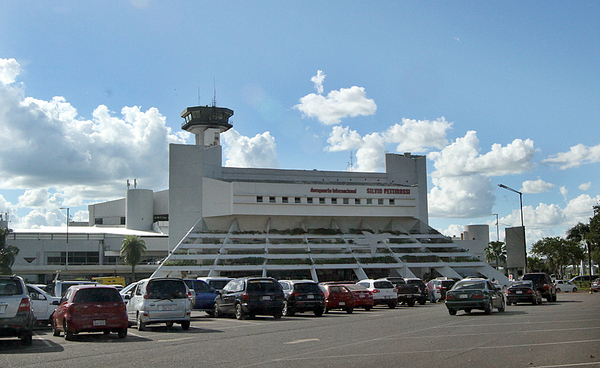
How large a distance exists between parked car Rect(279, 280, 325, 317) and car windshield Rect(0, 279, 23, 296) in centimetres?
1231

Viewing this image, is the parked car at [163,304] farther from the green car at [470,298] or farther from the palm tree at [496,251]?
the palm tree at [496,251]

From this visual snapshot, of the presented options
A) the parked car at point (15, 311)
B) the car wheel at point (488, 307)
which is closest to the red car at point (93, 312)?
the parked car at point (15, 311)

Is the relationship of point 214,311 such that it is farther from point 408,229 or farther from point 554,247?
point 554,247

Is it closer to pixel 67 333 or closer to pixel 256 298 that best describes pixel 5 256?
pixel 256 298

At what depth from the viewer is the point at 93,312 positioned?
16.2 m

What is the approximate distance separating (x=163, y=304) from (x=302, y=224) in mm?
50610

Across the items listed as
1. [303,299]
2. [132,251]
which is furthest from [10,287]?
[132,251]

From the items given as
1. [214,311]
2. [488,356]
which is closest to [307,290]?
[214,311]

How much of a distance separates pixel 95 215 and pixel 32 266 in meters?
33.0

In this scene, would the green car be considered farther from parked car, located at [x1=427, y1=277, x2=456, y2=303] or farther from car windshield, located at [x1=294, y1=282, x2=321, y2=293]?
parked car, located at [x1=427, y1=277, x2=456, y2=303]

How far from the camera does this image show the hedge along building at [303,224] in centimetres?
5869

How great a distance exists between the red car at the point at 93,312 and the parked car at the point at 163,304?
6.87ft

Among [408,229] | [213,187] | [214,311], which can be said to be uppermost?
[213,187]

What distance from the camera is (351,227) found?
7106 centimetres
